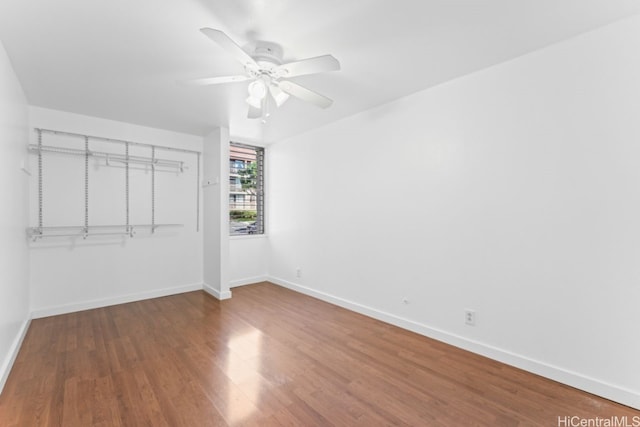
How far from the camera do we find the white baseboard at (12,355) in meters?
2.08

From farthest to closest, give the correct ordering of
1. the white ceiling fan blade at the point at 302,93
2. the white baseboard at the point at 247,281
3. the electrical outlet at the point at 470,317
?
the white baseboard at the point at 247,281
the electrical outlet at the point at 470,317
the white ceiling fan blade at the point at 302,93

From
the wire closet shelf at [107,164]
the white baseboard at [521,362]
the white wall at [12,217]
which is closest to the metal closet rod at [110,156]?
the wire closet shelf at [107,164]

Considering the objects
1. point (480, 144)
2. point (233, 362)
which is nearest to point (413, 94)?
point (480, 144)

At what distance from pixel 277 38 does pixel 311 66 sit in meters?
0.39

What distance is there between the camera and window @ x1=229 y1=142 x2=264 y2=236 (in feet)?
16.2

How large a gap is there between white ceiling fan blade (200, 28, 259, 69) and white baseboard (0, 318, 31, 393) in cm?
279

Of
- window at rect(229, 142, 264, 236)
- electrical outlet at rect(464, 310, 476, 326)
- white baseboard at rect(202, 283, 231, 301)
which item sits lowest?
white baseboard at rect(202, 283, 231, 301)

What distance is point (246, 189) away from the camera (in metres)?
5.11

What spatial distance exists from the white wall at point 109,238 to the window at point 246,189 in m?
0.60

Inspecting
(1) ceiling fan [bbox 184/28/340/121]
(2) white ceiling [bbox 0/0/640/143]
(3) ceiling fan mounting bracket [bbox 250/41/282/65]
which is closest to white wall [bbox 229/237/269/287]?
(2) white ceiling [bbox 0/0/640/143]

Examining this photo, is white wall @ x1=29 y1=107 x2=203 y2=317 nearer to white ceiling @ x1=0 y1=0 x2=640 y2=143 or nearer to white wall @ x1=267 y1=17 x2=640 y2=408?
white ceiling @ x1=0 y1=0 x2=640 y2=143

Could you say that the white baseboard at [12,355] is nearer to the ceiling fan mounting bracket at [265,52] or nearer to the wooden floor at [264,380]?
the wooden floor at [264,380]

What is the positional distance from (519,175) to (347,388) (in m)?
2.16

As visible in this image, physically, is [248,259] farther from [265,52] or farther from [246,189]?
[265,52]
